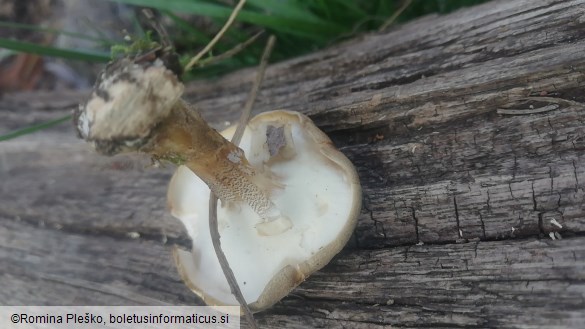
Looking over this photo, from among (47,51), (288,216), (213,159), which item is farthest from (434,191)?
(47,51)

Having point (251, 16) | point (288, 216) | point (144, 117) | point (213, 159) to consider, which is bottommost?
point (288, 216)

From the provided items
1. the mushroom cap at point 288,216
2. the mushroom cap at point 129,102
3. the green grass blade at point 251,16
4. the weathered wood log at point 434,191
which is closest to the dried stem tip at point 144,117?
the mushroom cap at point 129,102

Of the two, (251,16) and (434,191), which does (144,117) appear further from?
(251,16)

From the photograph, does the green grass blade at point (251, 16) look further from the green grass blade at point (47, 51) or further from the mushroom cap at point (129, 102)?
the mushroom cap at point (129, 102)

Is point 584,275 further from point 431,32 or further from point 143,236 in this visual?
point 143,236

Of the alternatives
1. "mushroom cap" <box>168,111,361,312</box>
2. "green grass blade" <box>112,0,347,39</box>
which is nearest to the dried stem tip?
"mushroom cap" <box>168,111,361,312</box>

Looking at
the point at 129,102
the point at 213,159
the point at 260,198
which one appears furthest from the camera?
the point at 260,198
